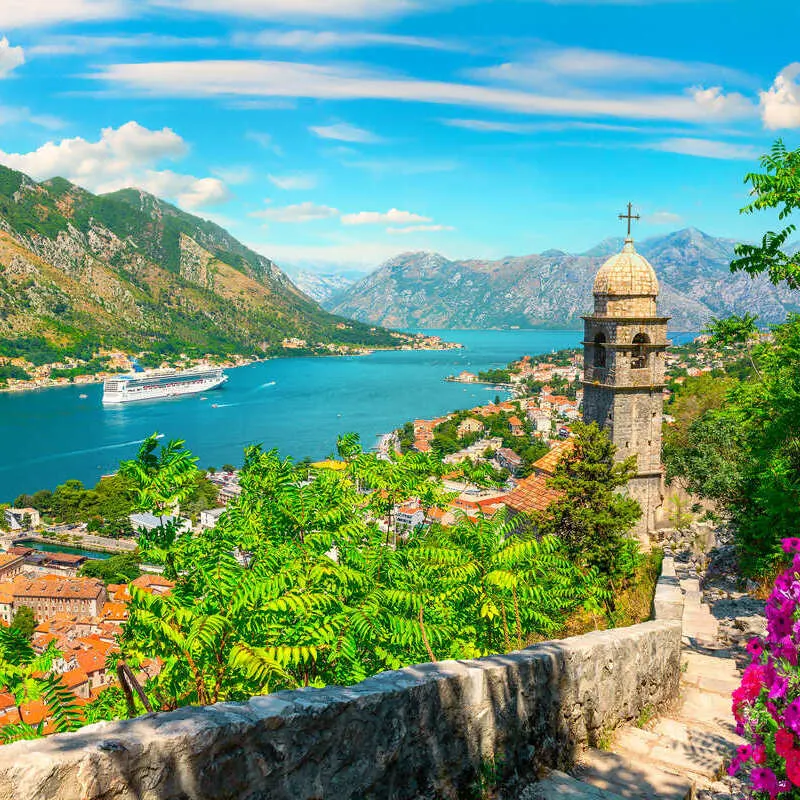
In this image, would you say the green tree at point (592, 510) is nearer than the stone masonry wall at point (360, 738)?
No

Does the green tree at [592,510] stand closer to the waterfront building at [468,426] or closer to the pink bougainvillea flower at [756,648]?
the pink bougainvillea flower at [756,648]

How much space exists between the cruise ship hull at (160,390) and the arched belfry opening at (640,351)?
386ft

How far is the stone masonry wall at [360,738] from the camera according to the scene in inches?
88.6

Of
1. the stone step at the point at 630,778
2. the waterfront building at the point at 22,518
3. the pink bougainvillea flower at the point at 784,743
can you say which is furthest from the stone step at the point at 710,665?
the waterfront building at the point at 22,518

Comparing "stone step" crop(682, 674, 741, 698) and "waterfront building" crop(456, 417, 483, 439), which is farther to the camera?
"waterfront building" crop(456, 417, 483, 439)

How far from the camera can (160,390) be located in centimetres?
13388

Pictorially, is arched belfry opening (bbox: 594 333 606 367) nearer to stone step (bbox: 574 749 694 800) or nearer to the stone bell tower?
the stone bell tower

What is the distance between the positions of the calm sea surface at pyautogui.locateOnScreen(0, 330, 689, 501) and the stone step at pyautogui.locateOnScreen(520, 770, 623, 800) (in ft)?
181

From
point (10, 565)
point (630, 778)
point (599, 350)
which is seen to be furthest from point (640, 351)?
point (10, 565)

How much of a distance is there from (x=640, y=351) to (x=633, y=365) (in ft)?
1.41

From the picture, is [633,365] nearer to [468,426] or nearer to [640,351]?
[640,351]

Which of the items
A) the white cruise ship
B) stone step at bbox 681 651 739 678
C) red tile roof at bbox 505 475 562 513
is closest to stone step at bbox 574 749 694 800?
stone step at bbox 681 651 739 678

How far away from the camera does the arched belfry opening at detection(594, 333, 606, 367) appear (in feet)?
62.4

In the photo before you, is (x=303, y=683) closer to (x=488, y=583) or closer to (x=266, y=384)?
(x=488, y=583)
